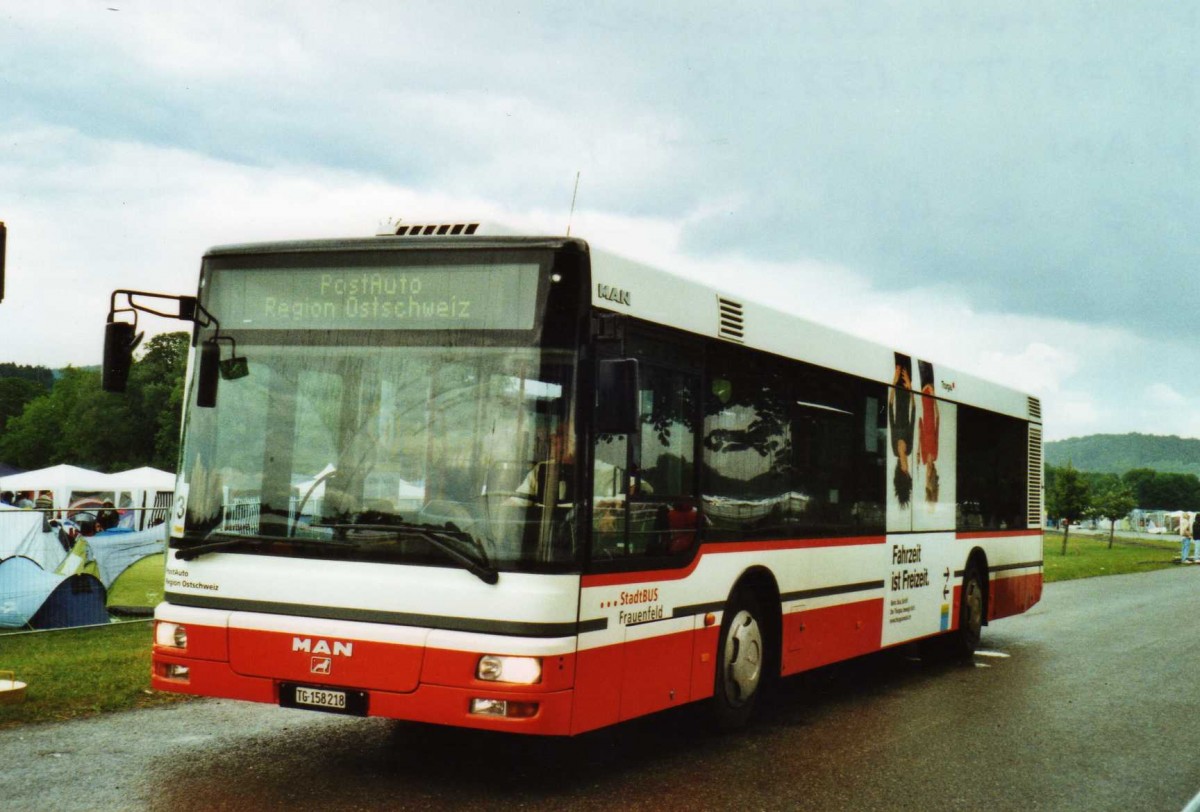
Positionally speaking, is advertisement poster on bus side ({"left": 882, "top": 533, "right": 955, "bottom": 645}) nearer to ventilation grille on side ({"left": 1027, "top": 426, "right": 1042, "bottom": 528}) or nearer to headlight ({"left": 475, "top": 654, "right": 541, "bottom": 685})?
ventilation grille on side ({"left": 1027, "top": 426, "right": 1042, "bottom": 528})

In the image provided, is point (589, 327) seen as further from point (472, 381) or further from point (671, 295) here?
point (671, 295)

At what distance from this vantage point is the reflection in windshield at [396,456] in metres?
6.24

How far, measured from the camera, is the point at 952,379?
12.7 m

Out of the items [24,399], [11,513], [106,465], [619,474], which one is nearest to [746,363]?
[619,474]

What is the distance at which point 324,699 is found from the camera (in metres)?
6.37

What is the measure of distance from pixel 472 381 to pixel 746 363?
2695 millimetres

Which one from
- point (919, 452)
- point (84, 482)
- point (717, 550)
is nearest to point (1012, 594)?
point (919, 452)

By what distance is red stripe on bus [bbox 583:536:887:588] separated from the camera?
6.64 metres

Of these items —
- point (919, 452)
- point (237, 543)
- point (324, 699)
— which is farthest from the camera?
point (919, 452)

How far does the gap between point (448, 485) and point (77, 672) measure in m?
5.29

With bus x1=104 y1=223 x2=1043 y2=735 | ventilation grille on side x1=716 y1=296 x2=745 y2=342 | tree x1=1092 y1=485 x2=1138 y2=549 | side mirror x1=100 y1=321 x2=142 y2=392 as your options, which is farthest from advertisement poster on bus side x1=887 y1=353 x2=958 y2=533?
tree x1=1092 y1=485 x2=1138 y2=549

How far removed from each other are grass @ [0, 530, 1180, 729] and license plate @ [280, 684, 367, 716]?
2697mm

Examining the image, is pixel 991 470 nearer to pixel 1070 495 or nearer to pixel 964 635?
pixel 964 635

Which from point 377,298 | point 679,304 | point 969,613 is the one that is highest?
point 679,304
